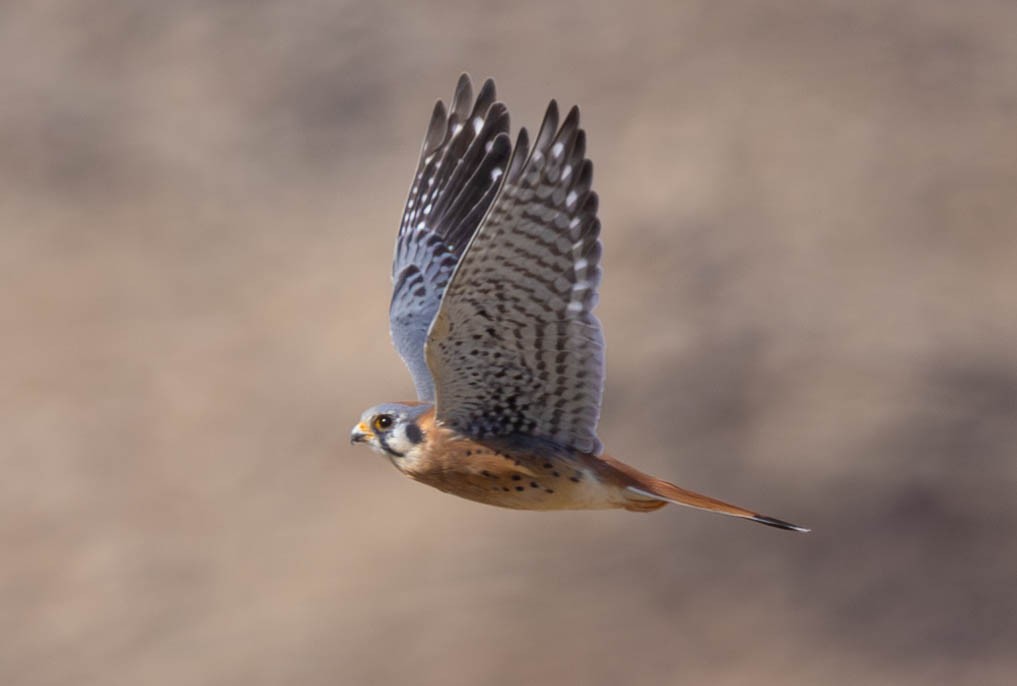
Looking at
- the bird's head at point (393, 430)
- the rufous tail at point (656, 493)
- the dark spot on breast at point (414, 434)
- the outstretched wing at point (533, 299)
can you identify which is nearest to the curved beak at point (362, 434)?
the bird's head at point (393, 430)

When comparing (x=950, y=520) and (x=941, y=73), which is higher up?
(x=941, y=73)

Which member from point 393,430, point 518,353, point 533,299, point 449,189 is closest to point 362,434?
point 393,430

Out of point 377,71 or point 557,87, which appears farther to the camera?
point 377,71

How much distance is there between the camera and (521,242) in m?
5.25

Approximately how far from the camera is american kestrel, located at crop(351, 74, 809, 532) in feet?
17.2

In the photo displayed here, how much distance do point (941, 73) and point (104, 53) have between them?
8.80m

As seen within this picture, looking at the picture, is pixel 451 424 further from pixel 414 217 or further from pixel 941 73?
pixel 941 73

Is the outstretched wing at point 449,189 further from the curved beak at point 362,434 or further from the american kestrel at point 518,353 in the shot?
the curved beak at point 362,434

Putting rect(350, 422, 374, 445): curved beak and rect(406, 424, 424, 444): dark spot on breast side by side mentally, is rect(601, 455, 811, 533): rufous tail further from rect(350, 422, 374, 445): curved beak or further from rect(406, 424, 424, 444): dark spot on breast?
rect(350, 422, 374, 445): curved beak

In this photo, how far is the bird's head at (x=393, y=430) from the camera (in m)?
6.00

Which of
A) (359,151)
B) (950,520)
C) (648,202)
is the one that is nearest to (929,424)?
(950,520)

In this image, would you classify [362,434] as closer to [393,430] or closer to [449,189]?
[393,430]

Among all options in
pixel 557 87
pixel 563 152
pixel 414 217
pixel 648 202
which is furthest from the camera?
pixel 557 87

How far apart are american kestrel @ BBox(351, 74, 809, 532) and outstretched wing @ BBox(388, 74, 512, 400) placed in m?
0.01
